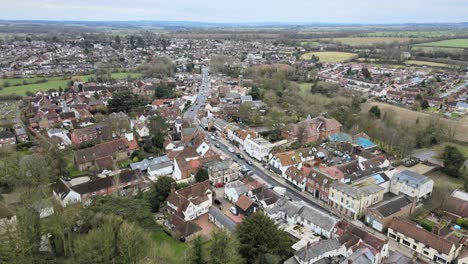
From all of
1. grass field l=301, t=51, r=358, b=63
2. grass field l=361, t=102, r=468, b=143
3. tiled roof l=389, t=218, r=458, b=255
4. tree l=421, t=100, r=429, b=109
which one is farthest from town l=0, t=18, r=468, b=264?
grass field l=301, t=51, r=358, b=63

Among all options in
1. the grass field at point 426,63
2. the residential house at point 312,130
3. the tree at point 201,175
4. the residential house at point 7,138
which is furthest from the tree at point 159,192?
the grass field at point 426,63

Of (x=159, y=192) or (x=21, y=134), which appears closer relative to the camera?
(x=159, y=192)

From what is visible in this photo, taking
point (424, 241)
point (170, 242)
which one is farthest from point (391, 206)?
point (170, 242)

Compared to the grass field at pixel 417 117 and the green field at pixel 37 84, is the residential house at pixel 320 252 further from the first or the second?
the green field at pixel 37 84

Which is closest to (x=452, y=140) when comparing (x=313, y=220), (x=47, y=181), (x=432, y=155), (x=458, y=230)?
(x=432, y=155)

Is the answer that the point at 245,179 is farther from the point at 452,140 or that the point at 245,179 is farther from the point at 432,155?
the point at 452,140

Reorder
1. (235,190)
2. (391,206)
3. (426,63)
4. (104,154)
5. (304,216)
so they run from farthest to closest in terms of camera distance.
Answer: (426,63), (104,154), (235,190), (391,206), (304,216)

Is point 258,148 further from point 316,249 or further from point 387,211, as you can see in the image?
point 316,249
